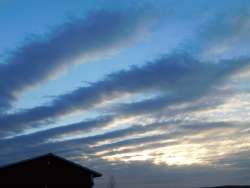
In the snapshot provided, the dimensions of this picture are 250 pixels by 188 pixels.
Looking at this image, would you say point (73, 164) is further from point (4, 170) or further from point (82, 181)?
point (4, 170)

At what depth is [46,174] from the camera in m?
34.2

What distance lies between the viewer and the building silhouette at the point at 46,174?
3328 cm

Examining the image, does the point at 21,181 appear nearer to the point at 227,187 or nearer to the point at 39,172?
the point at 39,172

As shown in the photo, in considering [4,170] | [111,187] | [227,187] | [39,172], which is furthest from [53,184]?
[111,187]

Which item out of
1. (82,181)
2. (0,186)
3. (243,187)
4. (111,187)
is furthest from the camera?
(111,187)

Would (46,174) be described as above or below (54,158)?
below

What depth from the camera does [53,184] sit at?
3419cm

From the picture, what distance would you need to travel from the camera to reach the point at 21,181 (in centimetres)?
3344

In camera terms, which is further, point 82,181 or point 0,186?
point 82,181

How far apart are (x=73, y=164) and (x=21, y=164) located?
14.5 ft

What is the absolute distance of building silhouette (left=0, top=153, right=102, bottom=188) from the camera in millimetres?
33281

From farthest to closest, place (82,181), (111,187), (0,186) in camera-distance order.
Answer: (111,187)
(82,181)
(0,186)

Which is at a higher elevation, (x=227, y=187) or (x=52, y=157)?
(x=52, y=157)

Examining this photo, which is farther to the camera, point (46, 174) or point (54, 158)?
point (54, 158)
